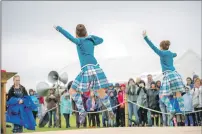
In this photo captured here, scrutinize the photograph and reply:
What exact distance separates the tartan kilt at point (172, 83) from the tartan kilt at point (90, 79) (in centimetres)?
161

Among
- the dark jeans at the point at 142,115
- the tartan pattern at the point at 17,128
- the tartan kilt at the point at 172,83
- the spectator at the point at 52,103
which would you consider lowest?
the tartan pattern at the point at 17,128

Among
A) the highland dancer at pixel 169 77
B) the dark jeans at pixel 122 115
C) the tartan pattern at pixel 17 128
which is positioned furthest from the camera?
the dark jeans at pixel 122 115

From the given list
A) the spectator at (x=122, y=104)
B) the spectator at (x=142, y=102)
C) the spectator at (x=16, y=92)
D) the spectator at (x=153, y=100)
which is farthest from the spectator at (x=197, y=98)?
the spectator at (x=16, y=92)

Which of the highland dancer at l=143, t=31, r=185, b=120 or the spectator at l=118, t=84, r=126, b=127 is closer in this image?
the highland dancer at l=143, t=31, r=185, b=120

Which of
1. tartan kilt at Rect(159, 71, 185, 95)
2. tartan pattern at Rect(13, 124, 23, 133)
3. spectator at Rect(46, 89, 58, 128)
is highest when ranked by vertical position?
tartan kilt at Rect(159, 71, 185, 95)

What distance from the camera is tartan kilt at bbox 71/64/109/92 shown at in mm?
6773

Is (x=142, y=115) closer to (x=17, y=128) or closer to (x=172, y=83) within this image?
(x=172, y=83)

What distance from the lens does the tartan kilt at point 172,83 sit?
7801mm

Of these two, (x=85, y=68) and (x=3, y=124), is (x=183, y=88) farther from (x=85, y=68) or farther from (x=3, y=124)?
(x=3, y=124)

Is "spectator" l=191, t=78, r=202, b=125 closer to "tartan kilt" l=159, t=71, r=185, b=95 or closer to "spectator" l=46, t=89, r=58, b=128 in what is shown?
"tartan kilt" l=159, t=71, r=185, b=95

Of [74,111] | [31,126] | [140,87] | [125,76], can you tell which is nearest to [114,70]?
[125,76]

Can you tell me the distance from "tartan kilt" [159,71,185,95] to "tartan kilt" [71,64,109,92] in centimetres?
161

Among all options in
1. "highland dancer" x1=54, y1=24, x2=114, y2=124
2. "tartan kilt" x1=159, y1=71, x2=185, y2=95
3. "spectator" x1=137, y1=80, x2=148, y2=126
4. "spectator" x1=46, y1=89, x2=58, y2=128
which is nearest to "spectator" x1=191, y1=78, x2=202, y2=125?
"tartan kilt" x1=159, y1=71, x2=185, y2=95

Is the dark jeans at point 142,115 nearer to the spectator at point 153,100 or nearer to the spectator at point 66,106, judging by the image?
the spectator at point 153,100
